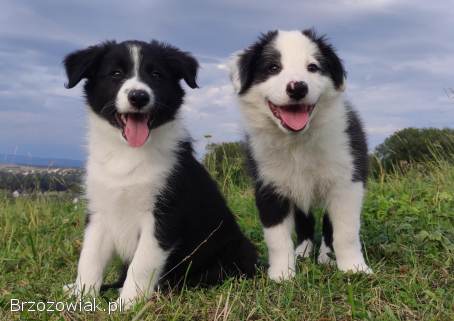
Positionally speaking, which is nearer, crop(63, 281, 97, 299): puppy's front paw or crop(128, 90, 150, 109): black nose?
crop(128, 90, 150, 109): black nose

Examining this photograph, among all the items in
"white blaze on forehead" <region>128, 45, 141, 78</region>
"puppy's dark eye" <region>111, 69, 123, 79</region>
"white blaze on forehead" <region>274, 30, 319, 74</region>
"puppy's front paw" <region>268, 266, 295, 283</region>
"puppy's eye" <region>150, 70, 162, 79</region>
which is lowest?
"puppy's front paw" <region>268, 266, 295, 283</region>

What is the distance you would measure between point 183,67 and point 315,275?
1.81 meters

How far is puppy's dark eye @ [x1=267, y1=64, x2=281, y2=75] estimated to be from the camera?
14.6ft

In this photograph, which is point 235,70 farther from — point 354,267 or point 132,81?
point 354,267

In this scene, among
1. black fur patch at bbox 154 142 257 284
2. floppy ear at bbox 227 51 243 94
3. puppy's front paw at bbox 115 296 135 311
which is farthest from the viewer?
floppy ear at bbox 227 51 243 94

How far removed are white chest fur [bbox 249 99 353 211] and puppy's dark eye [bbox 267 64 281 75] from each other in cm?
42

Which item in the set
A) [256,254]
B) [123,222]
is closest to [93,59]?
[123,222]

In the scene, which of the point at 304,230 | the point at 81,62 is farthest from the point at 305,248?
the point at 81,62

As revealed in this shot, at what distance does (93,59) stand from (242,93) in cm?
116

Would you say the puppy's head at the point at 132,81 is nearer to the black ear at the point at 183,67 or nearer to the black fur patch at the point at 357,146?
the black ear at the point at 183,67

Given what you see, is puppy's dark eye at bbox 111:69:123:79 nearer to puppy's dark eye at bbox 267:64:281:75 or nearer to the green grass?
puppy's dark eye at bbox 267:64:281:75

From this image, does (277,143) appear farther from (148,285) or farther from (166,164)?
(148,285)

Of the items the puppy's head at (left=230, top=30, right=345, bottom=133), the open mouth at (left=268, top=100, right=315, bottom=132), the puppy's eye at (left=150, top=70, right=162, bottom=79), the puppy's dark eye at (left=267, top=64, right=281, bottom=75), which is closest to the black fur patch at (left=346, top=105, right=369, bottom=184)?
the puppy's head at (left=230, top=30, right=345, bottom=133)

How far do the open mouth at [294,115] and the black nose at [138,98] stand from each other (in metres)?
1.00
